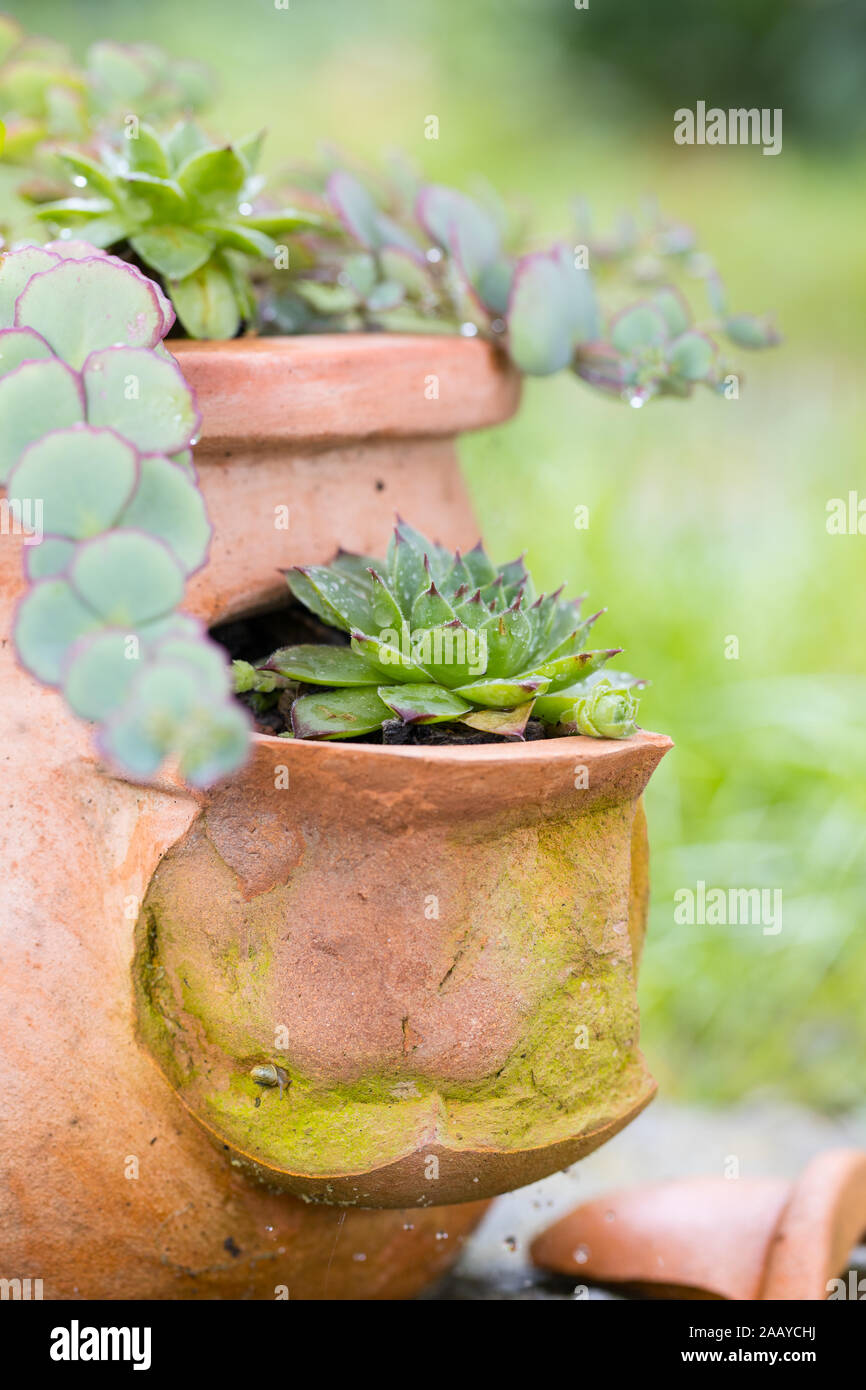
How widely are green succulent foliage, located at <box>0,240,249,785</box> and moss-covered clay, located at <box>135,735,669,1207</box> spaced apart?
214 millimetres

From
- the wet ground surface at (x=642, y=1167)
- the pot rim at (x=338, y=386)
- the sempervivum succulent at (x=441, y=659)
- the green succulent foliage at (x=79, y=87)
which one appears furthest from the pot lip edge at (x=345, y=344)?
the wet ground surface at (x=642, y=1167)

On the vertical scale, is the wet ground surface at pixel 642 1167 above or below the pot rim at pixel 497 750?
below

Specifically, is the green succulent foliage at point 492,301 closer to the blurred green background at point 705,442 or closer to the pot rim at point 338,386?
the pot rim at point 338,386

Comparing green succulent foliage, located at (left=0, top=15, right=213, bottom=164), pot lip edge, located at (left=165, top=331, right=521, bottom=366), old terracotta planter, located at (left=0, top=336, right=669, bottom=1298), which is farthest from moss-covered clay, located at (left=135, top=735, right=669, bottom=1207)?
green succulent foliage, located at (left=0, top=15, right=213, bottom=164)

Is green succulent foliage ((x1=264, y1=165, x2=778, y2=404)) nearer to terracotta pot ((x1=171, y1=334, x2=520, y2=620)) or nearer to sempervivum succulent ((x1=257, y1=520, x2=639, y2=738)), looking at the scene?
terracotta pot ((x1=171, y1=334, x2=520, y2=620))

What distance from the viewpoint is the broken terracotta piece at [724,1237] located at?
1.04m

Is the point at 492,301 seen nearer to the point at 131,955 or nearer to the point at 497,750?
the point at 497,750

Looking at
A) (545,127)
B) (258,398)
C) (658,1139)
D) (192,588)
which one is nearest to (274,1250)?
(192,588)

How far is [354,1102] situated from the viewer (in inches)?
31.4

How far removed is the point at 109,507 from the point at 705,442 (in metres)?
2.56

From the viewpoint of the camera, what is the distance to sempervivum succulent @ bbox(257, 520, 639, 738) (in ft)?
2.60

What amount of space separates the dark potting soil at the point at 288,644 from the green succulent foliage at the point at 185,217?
0.75 feet

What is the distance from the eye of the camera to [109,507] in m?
0.58

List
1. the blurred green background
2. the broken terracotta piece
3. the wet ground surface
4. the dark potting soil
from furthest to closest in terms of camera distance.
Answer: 1. the blurred green background
2. the wet ground surface
3. the broken terracotta piece
4. the dark potting soil
